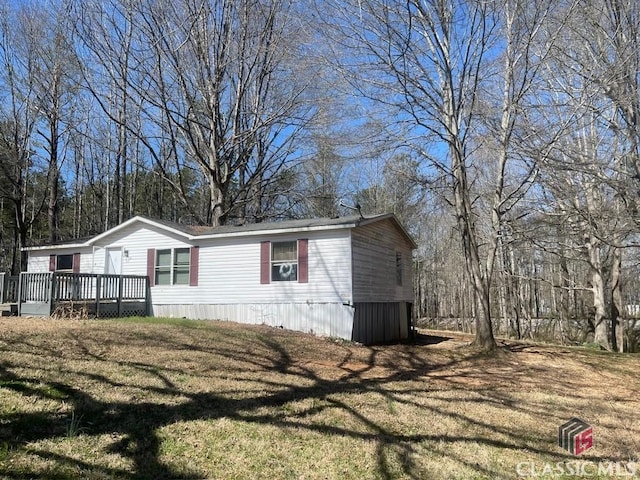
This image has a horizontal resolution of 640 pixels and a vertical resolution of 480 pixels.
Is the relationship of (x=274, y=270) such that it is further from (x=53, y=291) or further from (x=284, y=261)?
(x=53, y=291)

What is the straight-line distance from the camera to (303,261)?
13.5m

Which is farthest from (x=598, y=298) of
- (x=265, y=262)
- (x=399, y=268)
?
(x=265, y=262)

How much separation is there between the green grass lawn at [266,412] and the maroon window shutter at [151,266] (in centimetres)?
618

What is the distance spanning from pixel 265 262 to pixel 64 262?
350 inches

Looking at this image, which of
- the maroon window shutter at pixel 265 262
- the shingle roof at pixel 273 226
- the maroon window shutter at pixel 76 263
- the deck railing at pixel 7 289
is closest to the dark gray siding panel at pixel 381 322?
the shingle roof at pixel 273 226

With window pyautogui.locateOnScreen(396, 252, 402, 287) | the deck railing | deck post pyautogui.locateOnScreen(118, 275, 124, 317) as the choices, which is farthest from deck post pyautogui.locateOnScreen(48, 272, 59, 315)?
window pyautogui.locateOnScreen(396, 252, 402, 287)

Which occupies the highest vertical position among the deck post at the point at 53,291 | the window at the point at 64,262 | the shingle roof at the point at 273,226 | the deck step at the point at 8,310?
the shingle roof at the point at 273,226

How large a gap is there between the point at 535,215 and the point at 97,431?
51.3 ft

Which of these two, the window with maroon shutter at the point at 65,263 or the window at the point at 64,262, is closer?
the window with maroon shutter at the point at 65,263

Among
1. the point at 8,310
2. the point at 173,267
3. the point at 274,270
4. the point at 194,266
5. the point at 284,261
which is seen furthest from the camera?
the point at 173,267

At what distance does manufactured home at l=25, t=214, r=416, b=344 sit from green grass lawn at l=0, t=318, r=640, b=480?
3.65 meters

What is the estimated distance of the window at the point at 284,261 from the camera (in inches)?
542

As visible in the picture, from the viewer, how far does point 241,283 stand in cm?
1434

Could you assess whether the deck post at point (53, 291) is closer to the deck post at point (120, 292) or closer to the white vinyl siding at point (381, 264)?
the deck post at point (120, 292)
